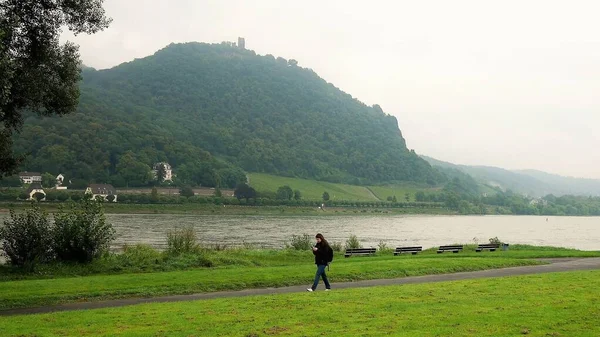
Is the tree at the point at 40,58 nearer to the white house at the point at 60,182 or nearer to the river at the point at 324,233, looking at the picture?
the river at the point at 324,233

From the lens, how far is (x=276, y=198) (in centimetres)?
16875

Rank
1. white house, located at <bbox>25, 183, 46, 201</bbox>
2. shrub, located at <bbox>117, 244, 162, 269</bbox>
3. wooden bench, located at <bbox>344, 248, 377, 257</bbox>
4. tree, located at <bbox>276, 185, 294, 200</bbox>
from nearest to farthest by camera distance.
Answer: shrub, located at <bbox>117, 244, 162, 269</bbox> < wooden bench, located at <bbox>344, 248, 377, 257</bbox> < white house, located at <bbox>25, 183, 46, 201</bbox> < tree, located at <bbox>276, 185, 294, 200</bbox>

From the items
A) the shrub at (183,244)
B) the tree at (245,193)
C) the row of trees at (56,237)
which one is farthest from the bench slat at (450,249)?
the tree at (245,193)

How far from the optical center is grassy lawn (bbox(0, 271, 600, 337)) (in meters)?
11.7

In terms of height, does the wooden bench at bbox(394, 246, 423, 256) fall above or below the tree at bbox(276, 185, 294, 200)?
below

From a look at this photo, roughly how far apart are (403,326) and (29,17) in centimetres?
1547

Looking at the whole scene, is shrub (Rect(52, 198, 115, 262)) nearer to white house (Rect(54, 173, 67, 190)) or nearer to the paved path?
the paved path

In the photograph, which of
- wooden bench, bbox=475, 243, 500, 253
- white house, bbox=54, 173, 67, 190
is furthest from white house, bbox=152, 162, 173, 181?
wooden bench, bbox=475, 243, 500, 253

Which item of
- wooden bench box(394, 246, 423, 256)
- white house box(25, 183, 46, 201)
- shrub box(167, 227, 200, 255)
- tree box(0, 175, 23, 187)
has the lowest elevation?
wooden bench box(394, 246, 423, 256)

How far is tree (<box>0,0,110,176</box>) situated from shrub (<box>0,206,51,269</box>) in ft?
18.3

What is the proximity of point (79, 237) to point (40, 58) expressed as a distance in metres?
9.72

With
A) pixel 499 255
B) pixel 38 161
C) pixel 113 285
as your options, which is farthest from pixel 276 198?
pixel 113 285

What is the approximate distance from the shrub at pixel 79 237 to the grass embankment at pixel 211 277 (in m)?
1.13

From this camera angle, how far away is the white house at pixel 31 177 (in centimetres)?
14679
